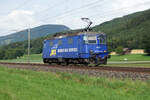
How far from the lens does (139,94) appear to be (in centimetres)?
907

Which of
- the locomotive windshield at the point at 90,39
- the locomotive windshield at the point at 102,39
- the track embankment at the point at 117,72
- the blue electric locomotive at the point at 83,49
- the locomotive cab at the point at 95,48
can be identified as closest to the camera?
the track embankment at the point at 117,72

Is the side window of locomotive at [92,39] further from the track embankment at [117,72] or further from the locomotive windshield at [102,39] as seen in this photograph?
the track embankment at [117,72]

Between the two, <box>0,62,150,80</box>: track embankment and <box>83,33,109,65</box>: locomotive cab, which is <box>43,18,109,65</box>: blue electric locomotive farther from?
<box>0,62,150,80</box>: track embankment

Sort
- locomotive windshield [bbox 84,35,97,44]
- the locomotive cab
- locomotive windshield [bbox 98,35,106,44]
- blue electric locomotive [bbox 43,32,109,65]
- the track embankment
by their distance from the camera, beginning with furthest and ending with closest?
locomotive windshield [bbox 98,35,106,44], locomotive windshield [bbox 84,35,97,44], blue electric locomotive [bbox 43,32,109,65], the locomotive cab, the track embankment

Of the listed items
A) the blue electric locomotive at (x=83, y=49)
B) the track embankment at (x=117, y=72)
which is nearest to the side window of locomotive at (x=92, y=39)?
the blue electric locomotive at (x=83, y=49)

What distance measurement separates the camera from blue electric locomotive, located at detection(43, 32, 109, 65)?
2238cm

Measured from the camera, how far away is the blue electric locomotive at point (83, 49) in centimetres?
2238

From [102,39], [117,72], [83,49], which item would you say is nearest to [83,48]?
[83,49]

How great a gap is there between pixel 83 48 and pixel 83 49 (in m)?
0.11

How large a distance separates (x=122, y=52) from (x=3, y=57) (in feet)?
195

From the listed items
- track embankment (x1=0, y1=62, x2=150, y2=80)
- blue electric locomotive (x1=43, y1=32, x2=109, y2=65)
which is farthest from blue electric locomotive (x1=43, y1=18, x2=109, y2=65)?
track embankment (x1=0, y1=62, x2=150, y2=80)

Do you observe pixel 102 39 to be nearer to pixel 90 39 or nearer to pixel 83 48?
pixel 90 39

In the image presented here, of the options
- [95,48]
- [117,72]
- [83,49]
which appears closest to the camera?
[117,72]

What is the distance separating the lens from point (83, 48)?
2261cm
